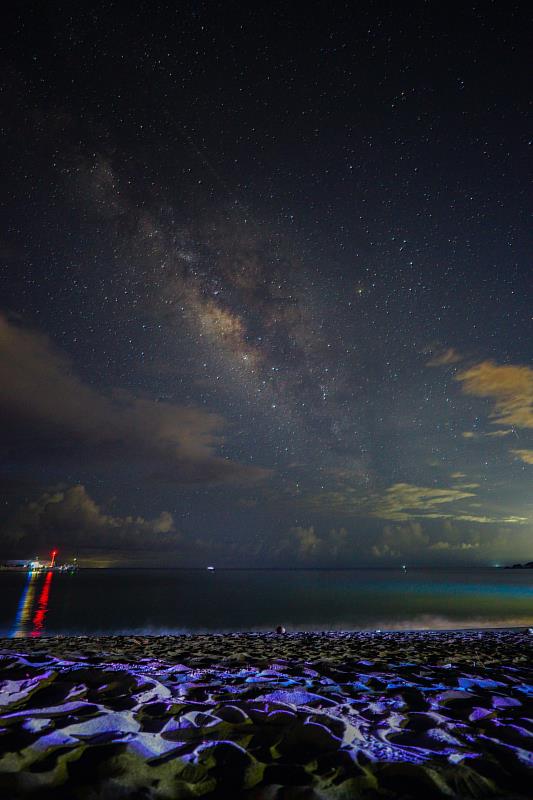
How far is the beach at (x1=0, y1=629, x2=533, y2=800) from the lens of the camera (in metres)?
2.85

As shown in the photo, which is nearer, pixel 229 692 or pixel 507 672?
pixel 229 692

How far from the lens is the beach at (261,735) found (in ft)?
9.34

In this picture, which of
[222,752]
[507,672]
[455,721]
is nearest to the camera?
[222,752]

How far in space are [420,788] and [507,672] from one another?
652 centimetres

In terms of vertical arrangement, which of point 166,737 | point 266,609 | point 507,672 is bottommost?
point 266,609

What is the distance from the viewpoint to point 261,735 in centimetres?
378

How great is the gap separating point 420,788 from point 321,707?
2138 mm

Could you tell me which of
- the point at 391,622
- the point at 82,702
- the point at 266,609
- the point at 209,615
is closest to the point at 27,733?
the point at 82,702

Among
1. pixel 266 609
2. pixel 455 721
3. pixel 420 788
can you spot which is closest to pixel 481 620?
pixel 266 609

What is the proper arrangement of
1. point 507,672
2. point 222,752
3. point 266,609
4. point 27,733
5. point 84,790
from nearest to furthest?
point 84,790, point 222,752, point 27,733, point 507,672, point 266,609

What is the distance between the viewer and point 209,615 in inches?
1328

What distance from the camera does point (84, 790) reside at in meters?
2.68

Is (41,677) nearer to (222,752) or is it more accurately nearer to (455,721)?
(222,752)

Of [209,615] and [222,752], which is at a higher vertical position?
[222,752]
